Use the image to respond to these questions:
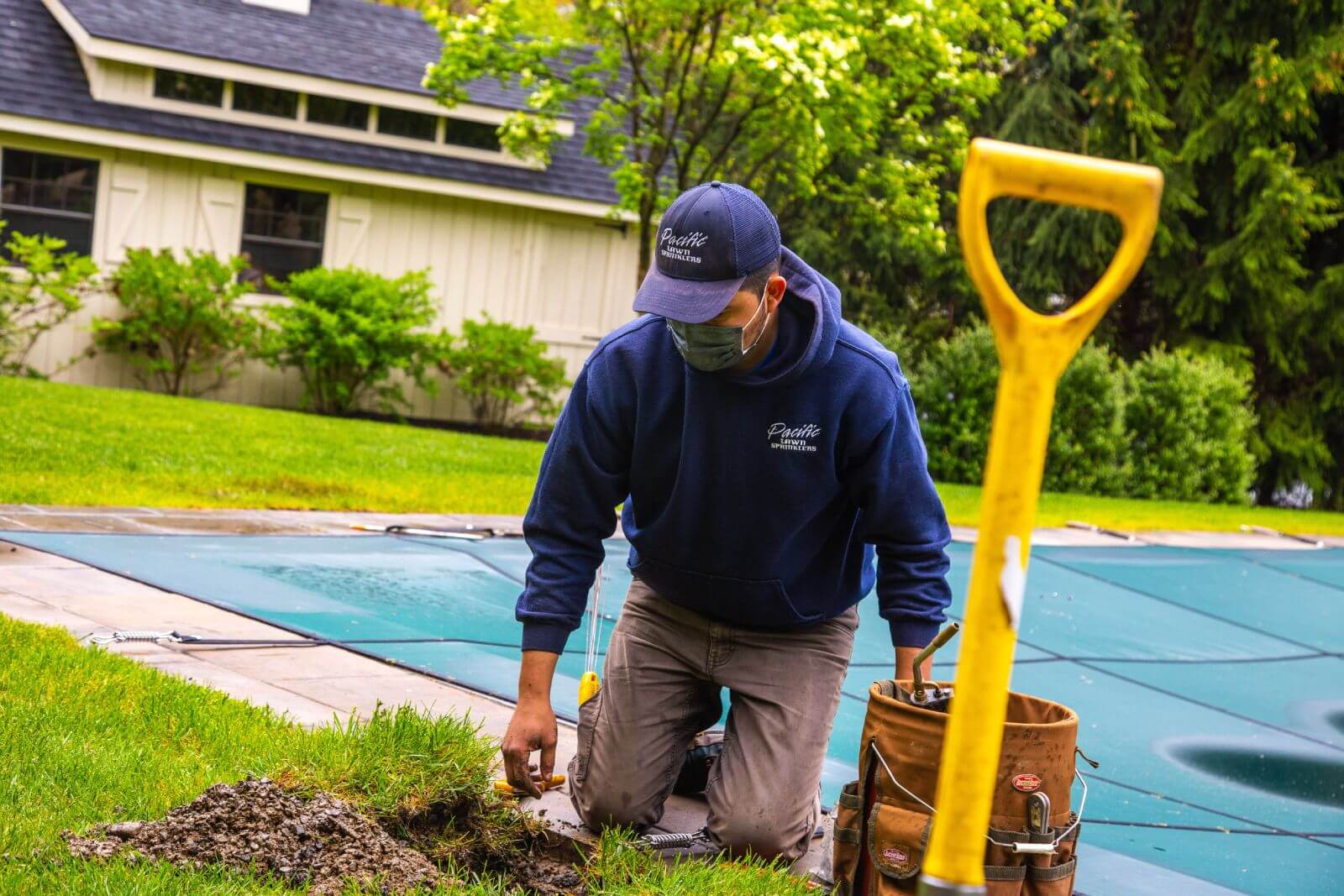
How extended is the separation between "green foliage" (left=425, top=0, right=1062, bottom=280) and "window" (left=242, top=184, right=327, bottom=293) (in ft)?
11.2

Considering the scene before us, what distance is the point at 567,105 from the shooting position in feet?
62.0

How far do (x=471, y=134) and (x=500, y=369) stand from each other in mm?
3217

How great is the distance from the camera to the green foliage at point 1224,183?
57.5 ft

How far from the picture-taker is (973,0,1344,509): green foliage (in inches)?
690

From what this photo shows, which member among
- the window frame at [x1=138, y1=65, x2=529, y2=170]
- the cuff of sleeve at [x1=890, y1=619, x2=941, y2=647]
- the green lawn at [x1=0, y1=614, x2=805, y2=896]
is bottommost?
the green lawn at [x1=0, y1=614, x2=805, y2=896]

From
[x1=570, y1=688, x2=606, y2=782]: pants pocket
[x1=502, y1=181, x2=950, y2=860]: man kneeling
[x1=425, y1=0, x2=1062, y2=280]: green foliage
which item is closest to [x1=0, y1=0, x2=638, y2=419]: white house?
[x1=425, y1=0, x2=1062, y2=280]: green foliage

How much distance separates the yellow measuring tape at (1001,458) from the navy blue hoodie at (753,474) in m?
1.69

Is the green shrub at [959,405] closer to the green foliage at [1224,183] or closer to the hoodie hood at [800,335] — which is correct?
the green foliage at [1224,183]

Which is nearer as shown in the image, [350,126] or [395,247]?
[350,126]

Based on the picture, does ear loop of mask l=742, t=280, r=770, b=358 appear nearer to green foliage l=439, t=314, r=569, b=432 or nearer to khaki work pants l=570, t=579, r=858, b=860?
khaki work pants l=570, t=579, r=858, b=860

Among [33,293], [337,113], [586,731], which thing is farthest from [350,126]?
[586,731]

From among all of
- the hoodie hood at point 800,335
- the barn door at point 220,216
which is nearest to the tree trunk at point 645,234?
the barn door at point 220,216

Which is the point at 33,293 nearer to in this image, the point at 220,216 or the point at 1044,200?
the point at 220,216

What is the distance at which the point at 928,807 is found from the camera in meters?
2.71
